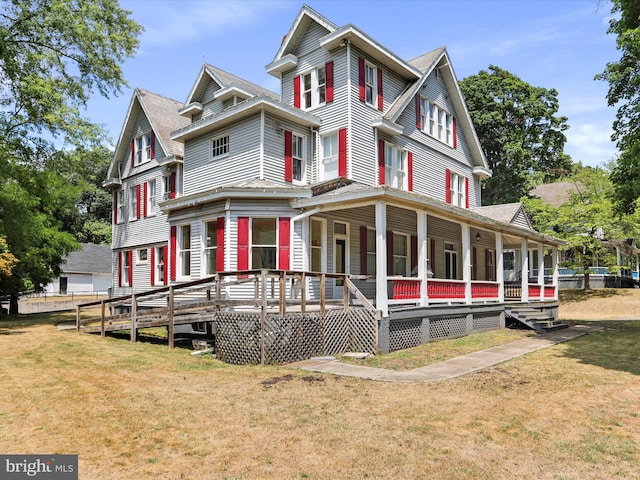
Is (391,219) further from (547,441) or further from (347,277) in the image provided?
(547,441)

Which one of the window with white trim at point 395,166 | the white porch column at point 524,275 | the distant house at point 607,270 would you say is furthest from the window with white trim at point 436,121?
the distant house at point 607,270

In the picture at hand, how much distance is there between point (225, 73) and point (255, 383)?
1642cm

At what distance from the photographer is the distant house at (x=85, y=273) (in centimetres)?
5291

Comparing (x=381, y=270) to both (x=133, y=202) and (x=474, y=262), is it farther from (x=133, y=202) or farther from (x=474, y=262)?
(x=133, y=202)

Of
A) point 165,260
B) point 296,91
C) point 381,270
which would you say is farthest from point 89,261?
point 381,270

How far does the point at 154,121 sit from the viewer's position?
80.9 feet

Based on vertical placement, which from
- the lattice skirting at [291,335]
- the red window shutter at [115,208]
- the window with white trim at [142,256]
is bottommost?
the lattice skirting at [291,335]

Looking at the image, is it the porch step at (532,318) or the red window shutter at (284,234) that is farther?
the porch step at (532,318)

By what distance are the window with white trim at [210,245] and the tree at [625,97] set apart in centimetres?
1319

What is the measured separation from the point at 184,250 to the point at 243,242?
347 centimetres

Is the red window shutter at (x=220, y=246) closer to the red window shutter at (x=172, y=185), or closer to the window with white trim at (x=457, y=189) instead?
the red window shutter at (x=172, y=185)

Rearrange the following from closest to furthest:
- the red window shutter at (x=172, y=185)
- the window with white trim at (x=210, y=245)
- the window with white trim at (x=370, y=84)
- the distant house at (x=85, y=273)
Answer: the window with white trim at (x=210, y=245)
the window with white trim at (x=370, y=84)
the red window shutter at (x=172, y=185)
the distant house at (x=85, y=273)

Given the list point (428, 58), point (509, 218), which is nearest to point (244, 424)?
point (509, 218)

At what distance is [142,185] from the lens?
25438mm
